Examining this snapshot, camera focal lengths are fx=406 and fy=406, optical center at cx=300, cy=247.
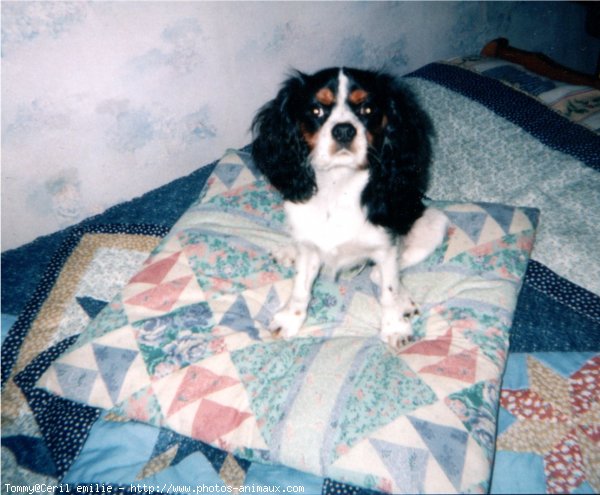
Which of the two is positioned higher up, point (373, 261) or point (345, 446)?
point (373, 261)

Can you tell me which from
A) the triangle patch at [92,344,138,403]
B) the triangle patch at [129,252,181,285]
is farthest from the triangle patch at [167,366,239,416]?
the triangle patch at [129,252,181,285]

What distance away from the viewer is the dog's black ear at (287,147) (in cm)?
188

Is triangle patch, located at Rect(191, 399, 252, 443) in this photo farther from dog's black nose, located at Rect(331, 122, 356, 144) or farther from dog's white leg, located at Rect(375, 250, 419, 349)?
dog's black nose, located at Rect(331, 122, 356, 144)

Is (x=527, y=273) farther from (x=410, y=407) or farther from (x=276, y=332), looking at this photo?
(x=276, y=332)

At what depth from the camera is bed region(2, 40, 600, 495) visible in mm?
1408

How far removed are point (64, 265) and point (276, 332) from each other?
127 cm

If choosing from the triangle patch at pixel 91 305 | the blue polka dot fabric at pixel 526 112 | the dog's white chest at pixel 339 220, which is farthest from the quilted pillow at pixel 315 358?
the blue polka dot fabric at pixel 526 112

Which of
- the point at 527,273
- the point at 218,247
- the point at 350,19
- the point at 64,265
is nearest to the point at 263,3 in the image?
the point at 350,19

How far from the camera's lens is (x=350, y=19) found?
119 inches

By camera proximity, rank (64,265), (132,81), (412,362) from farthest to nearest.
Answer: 1. (132,81)
2. (64,265)
3. (412,362)

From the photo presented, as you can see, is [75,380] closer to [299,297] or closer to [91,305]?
[91,305]

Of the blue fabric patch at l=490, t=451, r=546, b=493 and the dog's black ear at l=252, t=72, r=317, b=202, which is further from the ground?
the dog's black ear at l=252, t=72, r=317, b=202

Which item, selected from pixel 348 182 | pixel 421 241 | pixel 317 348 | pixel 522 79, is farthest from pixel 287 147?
pixel 522 79

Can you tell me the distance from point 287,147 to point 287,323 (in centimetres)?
85
